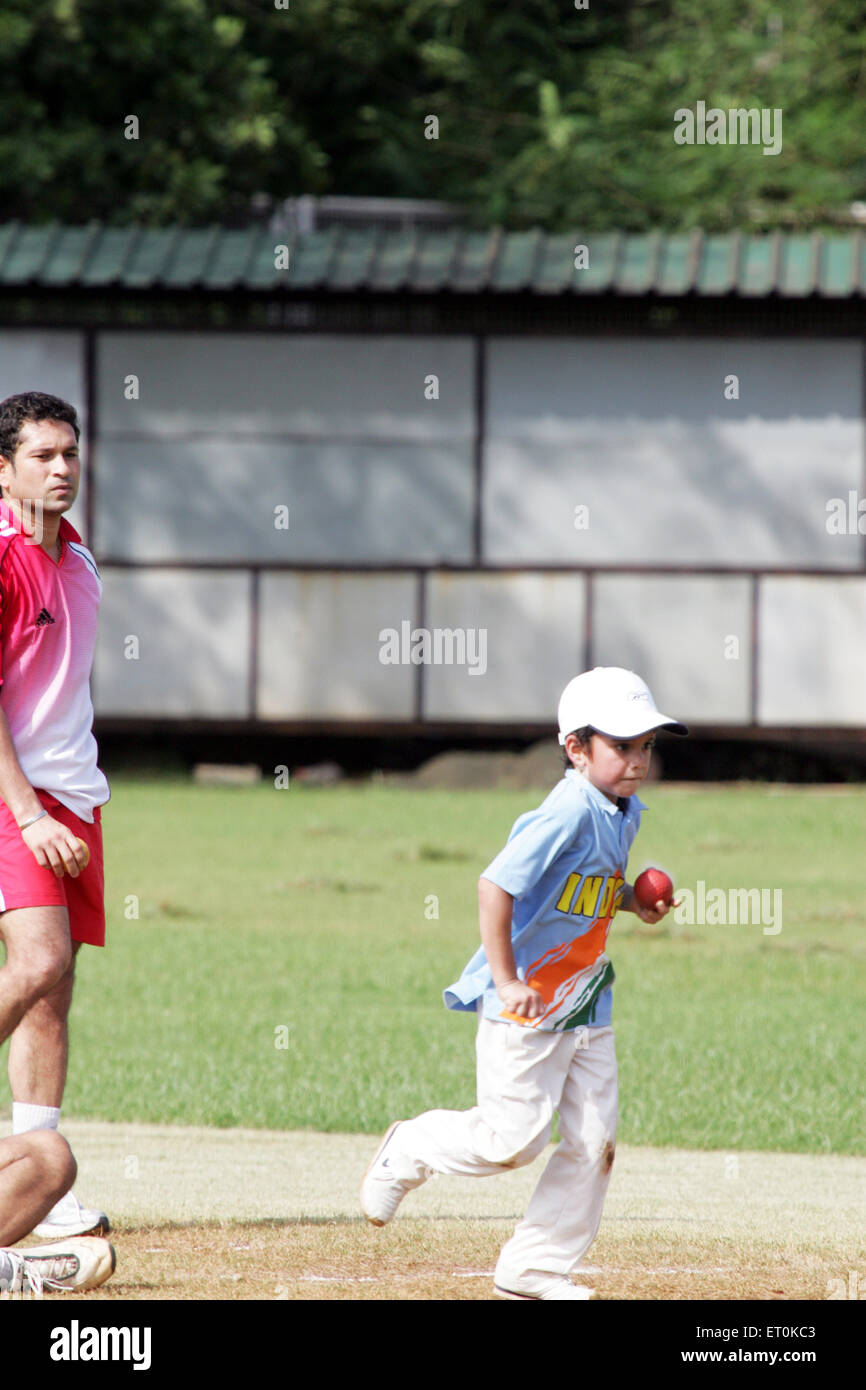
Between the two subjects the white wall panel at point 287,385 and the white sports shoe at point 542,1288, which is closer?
the white sports shoe at point 542,1288

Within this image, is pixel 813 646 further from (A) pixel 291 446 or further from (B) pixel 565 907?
(B) pixel 565 907

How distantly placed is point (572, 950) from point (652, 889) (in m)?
0.27

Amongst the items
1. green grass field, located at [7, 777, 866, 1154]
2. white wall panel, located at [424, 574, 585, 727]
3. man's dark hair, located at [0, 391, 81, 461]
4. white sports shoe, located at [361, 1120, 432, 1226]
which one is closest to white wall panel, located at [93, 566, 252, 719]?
green grass field, located at [7, 777, 866, 1154]

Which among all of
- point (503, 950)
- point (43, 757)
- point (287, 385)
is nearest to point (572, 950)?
point (503, 950)

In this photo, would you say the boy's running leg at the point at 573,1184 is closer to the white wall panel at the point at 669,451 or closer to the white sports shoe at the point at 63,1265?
the white sports shoe at the point at 63,1265

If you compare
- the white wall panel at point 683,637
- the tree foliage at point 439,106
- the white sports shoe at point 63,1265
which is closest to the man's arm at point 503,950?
the white sports shoe at point 63,1265

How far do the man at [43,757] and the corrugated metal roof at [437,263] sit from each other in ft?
40.6

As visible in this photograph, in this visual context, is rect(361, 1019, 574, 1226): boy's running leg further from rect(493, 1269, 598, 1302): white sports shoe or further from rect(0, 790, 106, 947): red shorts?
rect(0, 790, 106, 947): red shorts

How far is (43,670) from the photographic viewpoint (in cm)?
485

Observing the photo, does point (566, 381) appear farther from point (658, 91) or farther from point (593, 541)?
point (658, 91)

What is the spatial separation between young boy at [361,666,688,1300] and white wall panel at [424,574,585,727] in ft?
41.7

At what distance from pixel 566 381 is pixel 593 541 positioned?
1405mm

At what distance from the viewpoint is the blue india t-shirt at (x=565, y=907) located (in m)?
4.63

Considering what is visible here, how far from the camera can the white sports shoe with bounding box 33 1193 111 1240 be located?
16.8ft
